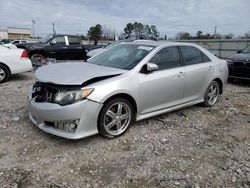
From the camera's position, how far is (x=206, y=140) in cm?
386

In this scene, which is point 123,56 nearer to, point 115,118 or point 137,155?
point 115,118

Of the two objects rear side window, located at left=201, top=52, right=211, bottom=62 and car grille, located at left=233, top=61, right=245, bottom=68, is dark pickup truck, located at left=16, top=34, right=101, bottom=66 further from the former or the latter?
rear side window, located at left=201, top=52, right=211, bottom=62

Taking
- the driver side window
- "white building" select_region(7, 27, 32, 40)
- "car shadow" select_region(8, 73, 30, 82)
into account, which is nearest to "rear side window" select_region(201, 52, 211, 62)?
"car shadow" select_region(8, 73, 30, 82)

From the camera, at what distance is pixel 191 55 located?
4945 millimetres

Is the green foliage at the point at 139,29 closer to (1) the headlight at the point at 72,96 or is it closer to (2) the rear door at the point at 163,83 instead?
(2) the rear door at the point at 163,83

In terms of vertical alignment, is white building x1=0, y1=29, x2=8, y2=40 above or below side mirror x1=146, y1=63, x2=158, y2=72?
above

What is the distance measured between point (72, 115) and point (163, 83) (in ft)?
5.76

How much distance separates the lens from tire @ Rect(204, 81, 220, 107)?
17.5 feet

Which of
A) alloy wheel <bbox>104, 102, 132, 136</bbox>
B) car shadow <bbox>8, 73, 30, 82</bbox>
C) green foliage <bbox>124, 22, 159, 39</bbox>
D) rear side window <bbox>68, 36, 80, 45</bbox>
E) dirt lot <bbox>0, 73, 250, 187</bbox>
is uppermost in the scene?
green foliage <bbox>124, 22, 159, 39</bbox>

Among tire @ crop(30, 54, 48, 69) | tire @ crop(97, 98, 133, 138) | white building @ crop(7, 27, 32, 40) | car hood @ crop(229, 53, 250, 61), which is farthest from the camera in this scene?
white building @ crop(7, 27, 32, 40)

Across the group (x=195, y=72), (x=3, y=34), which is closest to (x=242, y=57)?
(x=195, y=72)

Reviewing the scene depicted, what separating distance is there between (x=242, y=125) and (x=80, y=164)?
10.5 feet

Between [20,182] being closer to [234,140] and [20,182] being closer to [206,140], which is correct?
[206,140]

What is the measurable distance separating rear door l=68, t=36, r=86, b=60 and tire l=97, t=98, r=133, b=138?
886cm
